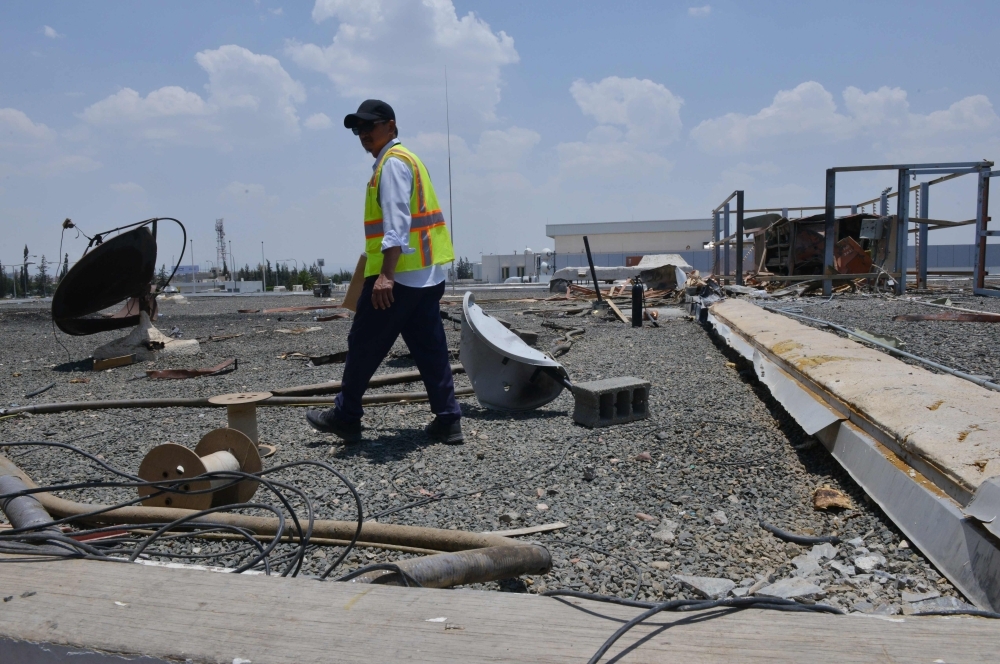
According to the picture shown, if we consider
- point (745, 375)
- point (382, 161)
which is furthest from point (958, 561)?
point (745, 375)

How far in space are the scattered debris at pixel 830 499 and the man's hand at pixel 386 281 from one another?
2254 millimetres

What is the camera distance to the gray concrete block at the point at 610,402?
442 cm

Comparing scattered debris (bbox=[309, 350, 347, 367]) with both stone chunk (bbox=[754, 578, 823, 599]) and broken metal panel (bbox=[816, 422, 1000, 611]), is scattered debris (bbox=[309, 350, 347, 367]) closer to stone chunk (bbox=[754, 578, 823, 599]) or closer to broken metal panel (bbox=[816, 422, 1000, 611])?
Result: broken metal panel (bbox=[816, 422, 1000, 611])

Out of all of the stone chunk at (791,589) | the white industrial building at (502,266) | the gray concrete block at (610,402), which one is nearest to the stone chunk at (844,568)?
the stone chunk at (791,589)

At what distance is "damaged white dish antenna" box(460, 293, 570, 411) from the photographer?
483 cm

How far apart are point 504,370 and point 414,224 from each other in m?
1.34

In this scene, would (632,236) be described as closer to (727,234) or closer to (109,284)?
(727,234)

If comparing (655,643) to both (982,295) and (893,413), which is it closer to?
(893,413)

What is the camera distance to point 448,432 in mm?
4152

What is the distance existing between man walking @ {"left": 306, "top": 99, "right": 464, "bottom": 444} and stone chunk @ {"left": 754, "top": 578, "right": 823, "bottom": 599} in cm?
216

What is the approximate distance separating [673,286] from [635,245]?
49.9 meters

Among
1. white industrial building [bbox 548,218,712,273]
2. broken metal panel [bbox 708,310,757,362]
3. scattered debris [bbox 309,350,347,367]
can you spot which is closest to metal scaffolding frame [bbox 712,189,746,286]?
broken metal panel [bbox 708,310,757,362]

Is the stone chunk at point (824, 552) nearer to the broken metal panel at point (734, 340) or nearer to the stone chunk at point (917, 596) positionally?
the stone chunk at point (917, 596)

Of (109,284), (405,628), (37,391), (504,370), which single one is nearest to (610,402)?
(504,370)
